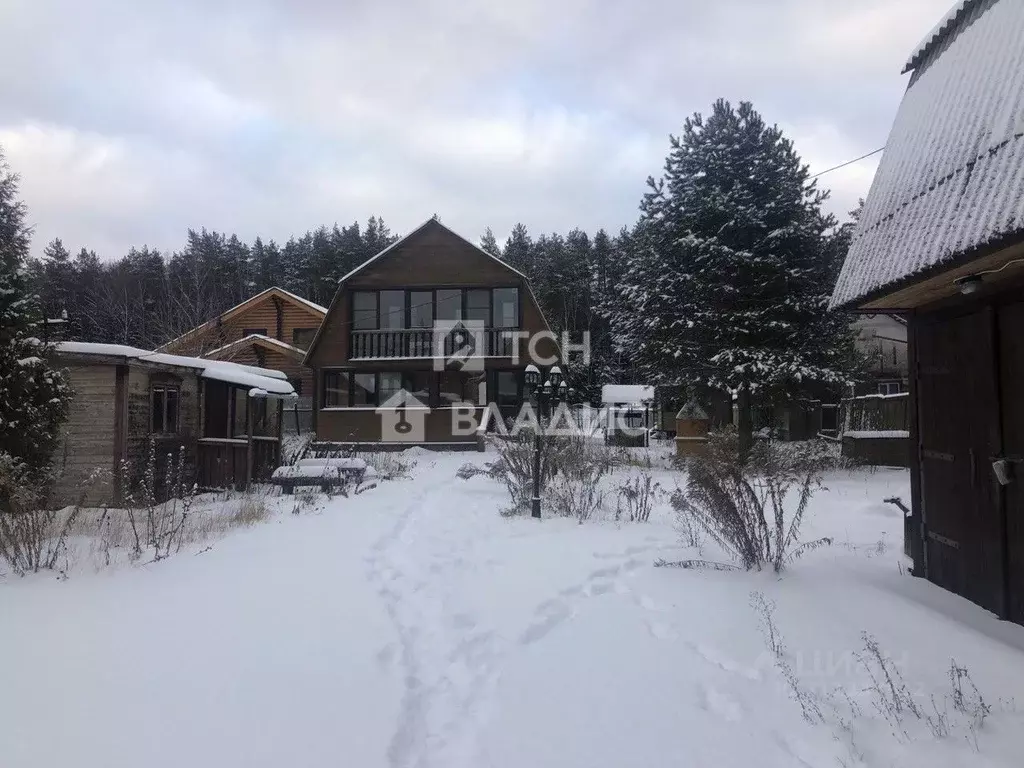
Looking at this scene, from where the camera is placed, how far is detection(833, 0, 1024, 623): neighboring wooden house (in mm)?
3998

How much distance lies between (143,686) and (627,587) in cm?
345

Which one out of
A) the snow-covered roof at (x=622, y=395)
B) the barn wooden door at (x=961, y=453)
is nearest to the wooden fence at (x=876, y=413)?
the barn wooden door at (x=961, y=453)

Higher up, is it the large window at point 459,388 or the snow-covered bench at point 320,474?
the large window at point 459,388

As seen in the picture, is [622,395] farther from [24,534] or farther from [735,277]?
[24,534]

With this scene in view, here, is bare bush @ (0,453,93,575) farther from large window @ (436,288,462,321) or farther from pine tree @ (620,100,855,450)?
large window @ (436,288,462,321)

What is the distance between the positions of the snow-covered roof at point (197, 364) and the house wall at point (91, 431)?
0.34 metres

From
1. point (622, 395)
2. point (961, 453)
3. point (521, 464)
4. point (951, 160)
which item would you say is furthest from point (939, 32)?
point (622, 395)

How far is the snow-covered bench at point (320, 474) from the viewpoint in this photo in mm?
11320

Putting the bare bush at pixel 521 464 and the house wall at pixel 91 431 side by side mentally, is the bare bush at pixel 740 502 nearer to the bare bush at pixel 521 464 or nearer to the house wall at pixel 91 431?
the bare bush at pixel 521 464

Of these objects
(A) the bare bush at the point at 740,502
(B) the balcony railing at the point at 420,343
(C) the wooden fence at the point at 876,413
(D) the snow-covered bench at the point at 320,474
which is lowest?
(D) the snow-covered bench at the point at 320,474

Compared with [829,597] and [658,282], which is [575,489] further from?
[658,282]

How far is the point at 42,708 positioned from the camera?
10.0ft

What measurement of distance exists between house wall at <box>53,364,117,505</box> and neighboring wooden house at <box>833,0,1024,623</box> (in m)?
9.73

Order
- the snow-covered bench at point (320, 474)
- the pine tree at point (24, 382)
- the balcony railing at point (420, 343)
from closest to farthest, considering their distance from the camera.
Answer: the pine tree at point (24, 382) < the snow-covered bench at point (320, 474) < the balcony railing at point (420, 343)
